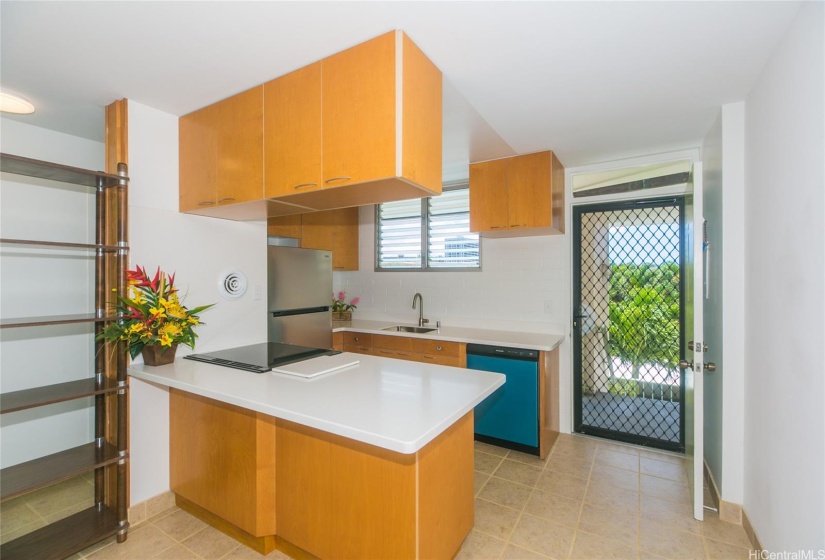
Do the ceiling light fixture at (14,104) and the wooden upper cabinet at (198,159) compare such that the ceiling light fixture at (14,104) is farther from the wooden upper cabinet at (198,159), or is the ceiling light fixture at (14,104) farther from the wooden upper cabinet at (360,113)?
the wooden upper cabinet at (360,113)

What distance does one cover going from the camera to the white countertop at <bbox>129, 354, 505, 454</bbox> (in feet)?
4.21

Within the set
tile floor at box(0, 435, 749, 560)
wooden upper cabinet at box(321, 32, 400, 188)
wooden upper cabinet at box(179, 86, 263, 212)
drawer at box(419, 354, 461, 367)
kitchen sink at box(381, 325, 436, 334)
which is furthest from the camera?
kitchen sink at box(381, 325, 436, 334)

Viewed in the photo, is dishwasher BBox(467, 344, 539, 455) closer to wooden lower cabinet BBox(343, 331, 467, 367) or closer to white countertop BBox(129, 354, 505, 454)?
wooden lower cabinet BBox(343, 331, 467, 367)

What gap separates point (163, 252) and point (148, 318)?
0.47m

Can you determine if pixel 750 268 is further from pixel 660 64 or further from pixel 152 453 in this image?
pixel 152 453

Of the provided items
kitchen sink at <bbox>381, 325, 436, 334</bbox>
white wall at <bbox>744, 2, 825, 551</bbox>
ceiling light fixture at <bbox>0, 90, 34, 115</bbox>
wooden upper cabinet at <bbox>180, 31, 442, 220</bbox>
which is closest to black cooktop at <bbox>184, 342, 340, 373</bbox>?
wooden upper cabinet at <bbox>180, 31, 442, 220</bbox>

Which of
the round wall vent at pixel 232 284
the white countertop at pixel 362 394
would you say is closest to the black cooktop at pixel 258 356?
the white countertop at pixel 362 394

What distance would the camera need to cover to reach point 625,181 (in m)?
3.21

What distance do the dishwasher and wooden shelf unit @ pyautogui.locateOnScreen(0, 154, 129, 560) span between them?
93.6 inches

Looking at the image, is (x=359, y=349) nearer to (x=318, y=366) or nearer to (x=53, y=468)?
(x=318, y=366)

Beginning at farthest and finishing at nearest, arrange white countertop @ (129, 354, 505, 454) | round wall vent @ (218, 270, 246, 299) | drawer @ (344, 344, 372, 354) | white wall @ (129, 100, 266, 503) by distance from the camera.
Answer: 1. drawer @ (344, 344, 372, 354)
2. round wall vent @ (218, 270, 246, 299)
3. white wall @ (129, 100, 266, 503)
4. white countertop @ (129, 354, 505, 454)

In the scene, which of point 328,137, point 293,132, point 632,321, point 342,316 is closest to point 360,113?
point 328,137

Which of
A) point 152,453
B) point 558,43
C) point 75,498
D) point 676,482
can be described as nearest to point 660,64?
point 558,43

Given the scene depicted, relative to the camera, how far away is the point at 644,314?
3.23 m
